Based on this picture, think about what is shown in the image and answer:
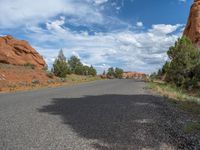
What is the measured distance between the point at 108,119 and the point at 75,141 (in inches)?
96.5

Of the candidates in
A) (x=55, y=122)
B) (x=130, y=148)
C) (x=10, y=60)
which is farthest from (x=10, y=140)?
(x=10, y=60)

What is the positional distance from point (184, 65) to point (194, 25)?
29119mm

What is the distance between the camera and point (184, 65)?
31.9 metres

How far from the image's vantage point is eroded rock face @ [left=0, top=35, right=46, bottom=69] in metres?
57.5

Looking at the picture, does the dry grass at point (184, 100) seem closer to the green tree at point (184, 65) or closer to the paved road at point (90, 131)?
the paved road at point (90, 131)

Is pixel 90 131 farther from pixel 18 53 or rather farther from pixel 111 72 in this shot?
pixel 111 72

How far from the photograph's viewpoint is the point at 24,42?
67.2 meters

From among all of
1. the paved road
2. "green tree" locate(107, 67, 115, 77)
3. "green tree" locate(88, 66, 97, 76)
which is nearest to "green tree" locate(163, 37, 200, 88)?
the paved road

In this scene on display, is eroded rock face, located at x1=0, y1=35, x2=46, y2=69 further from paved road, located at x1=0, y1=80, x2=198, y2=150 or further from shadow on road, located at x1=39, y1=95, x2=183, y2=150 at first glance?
shadow on road, located at x1=39, y1=95, x2=183, y2=150

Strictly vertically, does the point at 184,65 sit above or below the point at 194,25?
below

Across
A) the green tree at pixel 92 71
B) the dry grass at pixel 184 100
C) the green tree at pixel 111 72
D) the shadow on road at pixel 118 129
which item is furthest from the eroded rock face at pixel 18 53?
the shadow on road at pixel 118 129

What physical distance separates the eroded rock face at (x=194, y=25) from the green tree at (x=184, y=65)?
75.4 feet

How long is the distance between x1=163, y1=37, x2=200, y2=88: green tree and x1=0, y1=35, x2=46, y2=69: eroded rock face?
38.7 m

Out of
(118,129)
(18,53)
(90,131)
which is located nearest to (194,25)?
(18,53)
